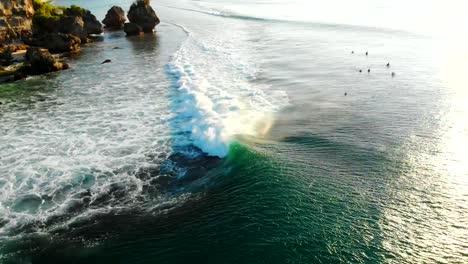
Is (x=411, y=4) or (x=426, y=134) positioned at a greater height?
(x=411, y=4)

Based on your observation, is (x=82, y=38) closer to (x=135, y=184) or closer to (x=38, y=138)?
(x=38, y=138)

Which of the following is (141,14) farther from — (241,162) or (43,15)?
(241,162)

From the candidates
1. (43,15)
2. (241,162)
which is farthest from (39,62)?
(241,162)

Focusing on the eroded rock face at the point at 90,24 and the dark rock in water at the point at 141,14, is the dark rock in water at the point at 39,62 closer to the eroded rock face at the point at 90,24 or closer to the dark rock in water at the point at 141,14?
the eroded rock face at the point at 90,24

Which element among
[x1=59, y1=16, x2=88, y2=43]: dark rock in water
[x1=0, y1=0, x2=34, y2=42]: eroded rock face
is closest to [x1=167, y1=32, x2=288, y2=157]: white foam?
[x1=59, y1=16, x2=88, y2=43]: dark rock in water

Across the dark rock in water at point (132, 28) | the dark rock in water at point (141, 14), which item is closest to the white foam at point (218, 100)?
the dark rock in water at point (132, 28)

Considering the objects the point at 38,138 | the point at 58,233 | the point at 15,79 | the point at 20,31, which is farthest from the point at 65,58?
the point at 58,233
